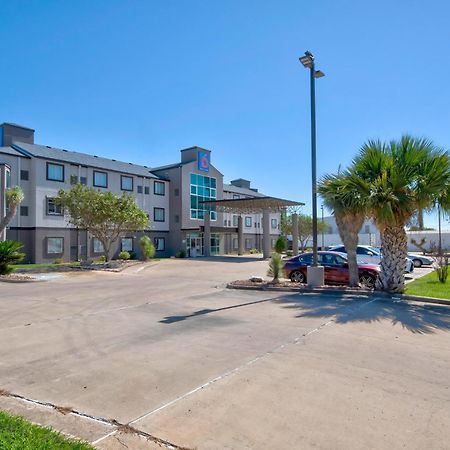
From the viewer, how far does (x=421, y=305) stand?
1112 cm

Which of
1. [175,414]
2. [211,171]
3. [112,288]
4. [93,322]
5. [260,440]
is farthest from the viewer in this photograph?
[211,171]

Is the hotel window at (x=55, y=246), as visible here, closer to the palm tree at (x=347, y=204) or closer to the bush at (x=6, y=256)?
the bush at (x=6, y=256)

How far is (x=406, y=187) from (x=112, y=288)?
1161cm

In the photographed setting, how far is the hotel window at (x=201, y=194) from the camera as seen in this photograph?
46.3 m

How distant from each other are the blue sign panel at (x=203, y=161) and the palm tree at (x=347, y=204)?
1346 inches

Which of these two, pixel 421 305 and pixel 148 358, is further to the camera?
pixel 421 305

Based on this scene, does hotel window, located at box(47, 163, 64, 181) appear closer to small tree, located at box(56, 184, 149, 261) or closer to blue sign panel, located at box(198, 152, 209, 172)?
small tree, located at box(56, 184, 149, 261)

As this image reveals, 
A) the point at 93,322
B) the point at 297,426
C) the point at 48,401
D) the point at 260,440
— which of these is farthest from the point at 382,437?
the point at 93,322

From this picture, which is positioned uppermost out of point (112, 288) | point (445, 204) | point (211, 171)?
point (211, 171)

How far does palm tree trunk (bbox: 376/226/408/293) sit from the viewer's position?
1270 centimetres

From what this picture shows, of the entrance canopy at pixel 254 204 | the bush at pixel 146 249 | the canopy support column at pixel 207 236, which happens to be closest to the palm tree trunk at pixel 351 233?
the bush at pixel 146 249

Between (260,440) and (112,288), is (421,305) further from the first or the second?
(112,288)

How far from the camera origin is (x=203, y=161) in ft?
157

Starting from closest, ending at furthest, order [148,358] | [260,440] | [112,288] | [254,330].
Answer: [260,440] → [148,358] → [254,330] → [112,288]
